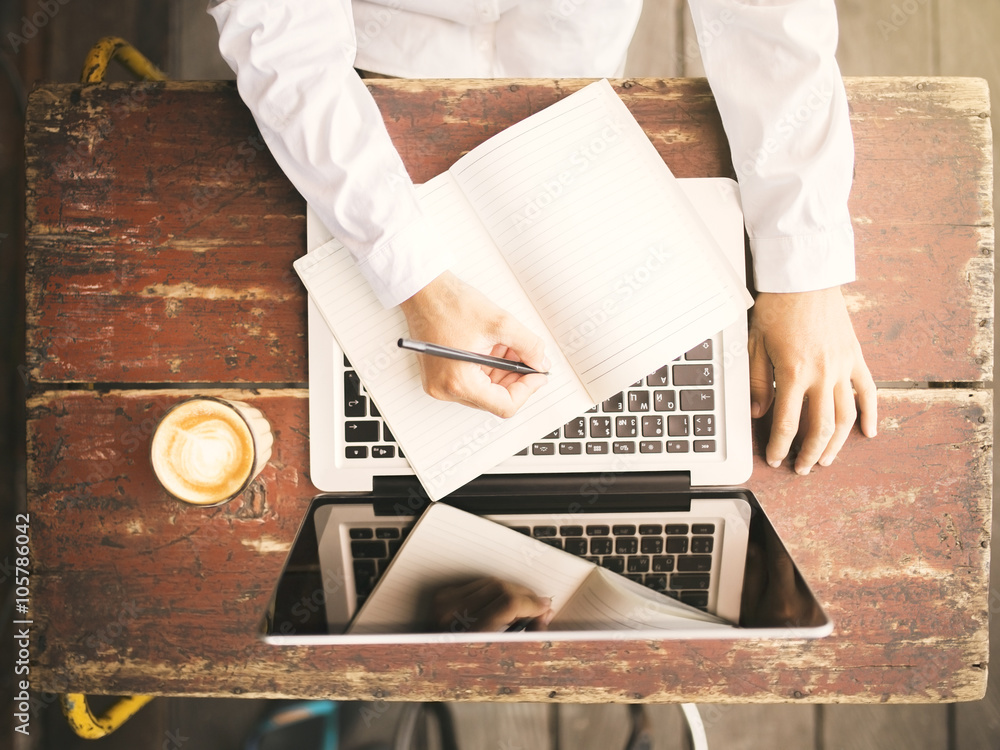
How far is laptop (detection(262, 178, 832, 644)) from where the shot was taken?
59cm

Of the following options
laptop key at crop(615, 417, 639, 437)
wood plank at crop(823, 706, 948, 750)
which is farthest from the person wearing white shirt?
wood plank at crop(823, 706, 948, 750)

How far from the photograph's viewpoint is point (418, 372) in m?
0.65

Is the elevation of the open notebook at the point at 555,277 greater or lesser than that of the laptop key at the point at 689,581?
greater

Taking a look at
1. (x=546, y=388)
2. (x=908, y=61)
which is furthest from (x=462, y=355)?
(x=908, y=61)

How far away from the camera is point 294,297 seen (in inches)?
27.6

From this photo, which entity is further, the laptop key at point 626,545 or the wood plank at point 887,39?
the wood plank at point 887,39

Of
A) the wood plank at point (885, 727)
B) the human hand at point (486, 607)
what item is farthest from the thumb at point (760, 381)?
the wood plank at point (885, 727)

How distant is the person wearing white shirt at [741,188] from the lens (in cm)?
60

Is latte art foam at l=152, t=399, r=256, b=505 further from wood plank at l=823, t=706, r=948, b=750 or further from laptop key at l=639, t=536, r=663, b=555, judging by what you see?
wood plank at l=823, t=706, r=948, b=750

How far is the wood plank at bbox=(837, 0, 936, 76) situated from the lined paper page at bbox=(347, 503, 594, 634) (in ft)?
4.57

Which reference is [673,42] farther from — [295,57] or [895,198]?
[295,57]

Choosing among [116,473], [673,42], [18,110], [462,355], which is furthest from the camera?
[673,42]

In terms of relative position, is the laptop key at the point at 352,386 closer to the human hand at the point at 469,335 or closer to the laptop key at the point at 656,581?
the human hand at the point at 469,335

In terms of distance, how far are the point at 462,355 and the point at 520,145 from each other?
0.86 feet
